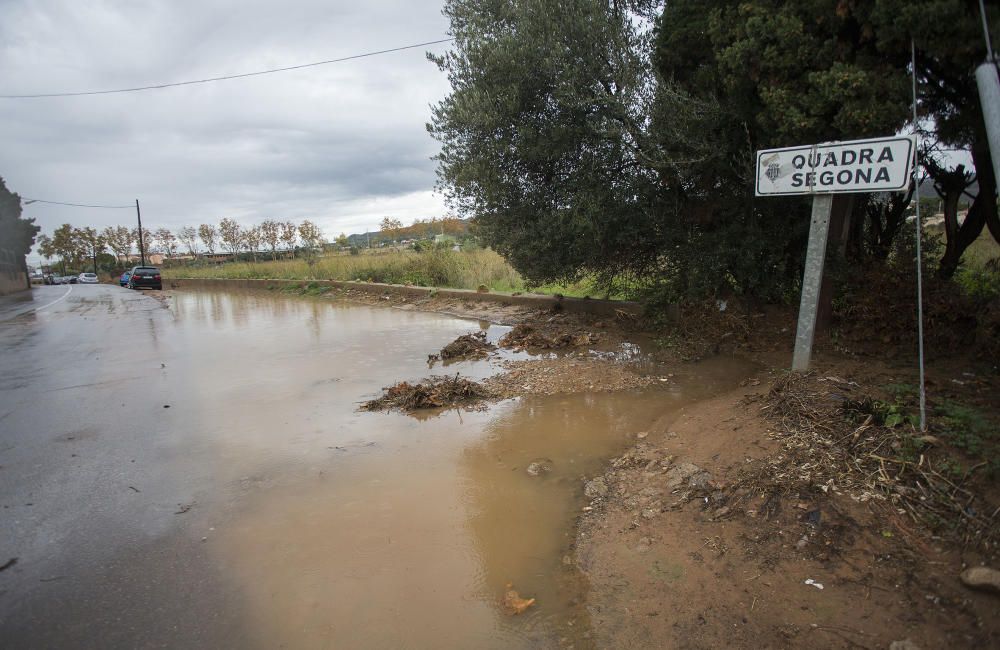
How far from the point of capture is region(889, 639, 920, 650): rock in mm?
2105

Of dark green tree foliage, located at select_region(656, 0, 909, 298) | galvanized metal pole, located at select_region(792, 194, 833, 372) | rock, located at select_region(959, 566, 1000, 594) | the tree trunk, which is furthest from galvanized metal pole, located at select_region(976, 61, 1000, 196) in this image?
the tree trunk

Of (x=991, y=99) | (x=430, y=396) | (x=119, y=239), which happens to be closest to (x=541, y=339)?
(x=430, y=396)

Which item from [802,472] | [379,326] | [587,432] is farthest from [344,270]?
[802,472]

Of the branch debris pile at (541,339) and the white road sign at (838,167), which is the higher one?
the white road sign at (838,167)

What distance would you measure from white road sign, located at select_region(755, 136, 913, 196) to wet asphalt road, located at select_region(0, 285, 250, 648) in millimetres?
5161

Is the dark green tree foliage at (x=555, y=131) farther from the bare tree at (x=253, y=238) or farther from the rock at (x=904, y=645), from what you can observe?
the bare tree at (x=253, y=238)

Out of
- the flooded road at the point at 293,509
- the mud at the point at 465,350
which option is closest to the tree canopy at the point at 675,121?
the mud at the point at 465,350

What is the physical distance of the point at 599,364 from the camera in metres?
6.97

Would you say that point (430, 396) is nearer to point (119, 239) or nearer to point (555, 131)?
point (555, 131)

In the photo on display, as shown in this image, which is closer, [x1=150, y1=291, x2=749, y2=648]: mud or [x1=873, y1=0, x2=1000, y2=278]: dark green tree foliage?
[x1=150, y1=291, x2=749, y2=648]: mud

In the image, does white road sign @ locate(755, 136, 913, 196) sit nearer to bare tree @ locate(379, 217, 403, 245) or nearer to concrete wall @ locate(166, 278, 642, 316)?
concrete wall @ locate(166, 278, 642, 316)

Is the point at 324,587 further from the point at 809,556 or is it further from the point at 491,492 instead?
the point at 809,556

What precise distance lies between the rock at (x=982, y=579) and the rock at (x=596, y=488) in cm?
197

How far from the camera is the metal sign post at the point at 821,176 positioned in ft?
13.5
